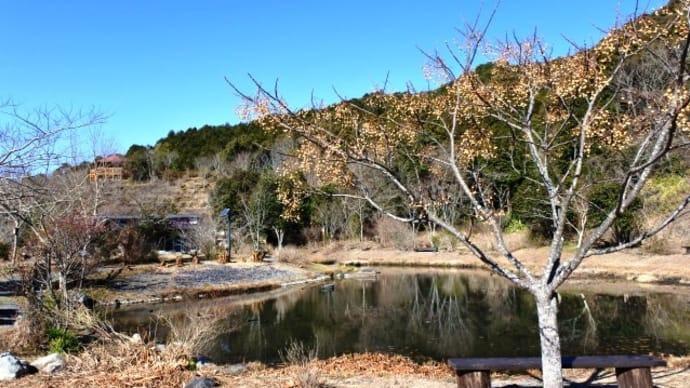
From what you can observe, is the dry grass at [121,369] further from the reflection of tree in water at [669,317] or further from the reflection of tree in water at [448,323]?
the reflection of tree in water at [669,317]

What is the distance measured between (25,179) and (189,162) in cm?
4360

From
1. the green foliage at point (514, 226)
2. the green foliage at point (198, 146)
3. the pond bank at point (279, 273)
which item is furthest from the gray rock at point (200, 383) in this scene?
the green foliage at point (198, 146)

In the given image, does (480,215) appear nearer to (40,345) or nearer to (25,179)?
(25,179)

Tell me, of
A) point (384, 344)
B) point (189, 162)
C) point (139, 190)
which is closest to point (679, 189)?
point (384, 344)

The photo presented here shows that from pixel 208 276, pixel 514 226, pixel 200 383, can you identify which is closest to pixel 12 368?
pixel 200 383

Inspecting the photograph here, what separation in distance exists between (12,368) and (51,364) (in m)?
0.38

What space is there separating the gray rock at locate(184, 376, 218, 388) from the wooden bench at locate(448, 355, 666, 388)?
7.59 feet

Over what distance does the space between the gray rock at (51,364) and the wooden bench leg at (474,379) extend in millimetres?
4326

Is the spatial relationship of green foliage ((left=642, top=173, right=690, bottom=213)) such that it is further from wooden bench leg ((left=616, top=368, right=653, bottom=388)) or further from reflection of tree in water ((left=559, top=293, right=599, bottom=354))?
wooden bench leg ((left=616, top=368, right=653, bottom=388))

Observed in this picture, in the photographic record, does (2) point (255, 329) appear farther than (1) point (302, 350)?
Yes

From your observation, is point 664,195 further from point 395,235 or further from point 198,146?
point 198,146

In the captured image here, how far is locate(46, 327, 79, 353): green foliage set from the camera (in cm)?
719

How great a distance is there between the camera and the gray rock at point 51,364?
598cm

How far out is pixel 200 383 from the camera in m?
5.18
